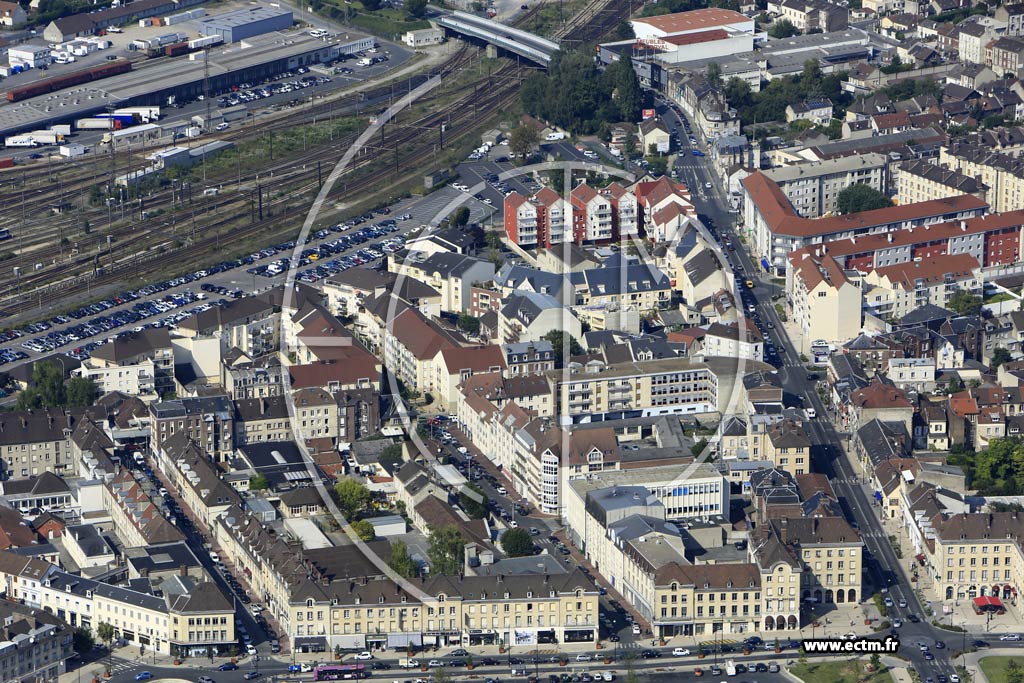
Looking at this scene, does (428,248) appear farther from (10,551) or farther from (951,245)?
(10,551)

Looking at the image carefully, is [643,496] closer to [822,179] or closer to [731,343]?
[731,343]

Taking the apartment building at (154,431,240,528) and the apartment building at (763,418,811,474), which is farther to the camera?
the apartment building at (763,418,811,474)

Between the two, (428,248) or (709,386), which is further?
(428,248)

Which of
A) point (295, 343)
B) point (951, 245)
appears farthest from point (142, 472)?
point (951, 245)

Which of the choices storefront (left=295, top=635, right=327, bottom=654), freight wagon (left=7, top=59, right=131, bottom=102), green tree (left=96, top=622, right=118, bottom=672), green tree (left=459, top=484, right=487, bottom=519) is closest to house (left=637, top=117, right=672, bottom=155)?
freight wagon (left=7, top=59, right=131, bottom=102)

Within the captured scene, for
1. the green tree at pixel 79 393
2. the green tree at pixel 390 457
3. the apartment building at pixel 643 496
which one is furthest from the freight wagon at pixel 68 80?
the apartment building at pixel 643 496

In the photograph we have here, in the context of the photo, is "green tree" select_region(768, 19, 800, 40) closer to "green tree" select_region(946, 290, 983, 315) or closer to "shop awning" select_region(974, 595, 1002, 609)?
"green tree" select_region(946, 290, 983, 315)
